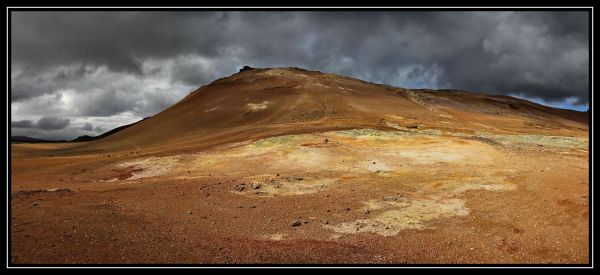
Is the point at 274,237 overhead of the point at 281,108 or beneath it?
beneath

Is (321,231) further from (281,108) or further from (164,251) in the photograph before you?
(281,108)

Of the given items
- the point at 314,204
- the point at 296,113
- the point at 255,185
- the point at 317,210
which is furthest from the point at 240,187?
the point at 296,113

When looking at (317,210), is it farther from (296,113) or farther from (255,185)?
(296,113)

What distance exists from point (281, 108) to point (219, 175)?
3077 cm

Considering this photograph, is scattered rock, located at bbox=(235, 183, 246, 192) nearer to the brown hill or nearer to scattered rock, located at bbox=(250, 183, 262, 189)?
scattered rock, located at bbox=(250, 183, 262, 189)

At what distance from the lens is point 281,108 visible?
159 ft

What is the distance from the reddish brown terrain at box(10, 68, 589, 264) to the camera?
8625mm

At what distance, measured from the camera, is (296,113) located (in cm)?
4578

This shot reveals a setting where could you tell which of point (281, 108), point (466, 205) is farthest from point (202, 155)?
point (281, 108)

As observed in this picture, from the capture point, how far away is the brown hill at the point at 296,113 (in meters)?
38.2

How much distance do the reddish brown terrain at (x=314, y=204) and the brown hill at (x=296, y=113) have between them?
9235 millimetres

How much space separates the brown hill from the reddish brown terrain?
364 inches

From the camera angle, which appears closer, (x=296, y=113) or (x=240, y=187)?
(x=240, y=187)

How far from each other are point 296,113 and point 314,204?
3315 cm
